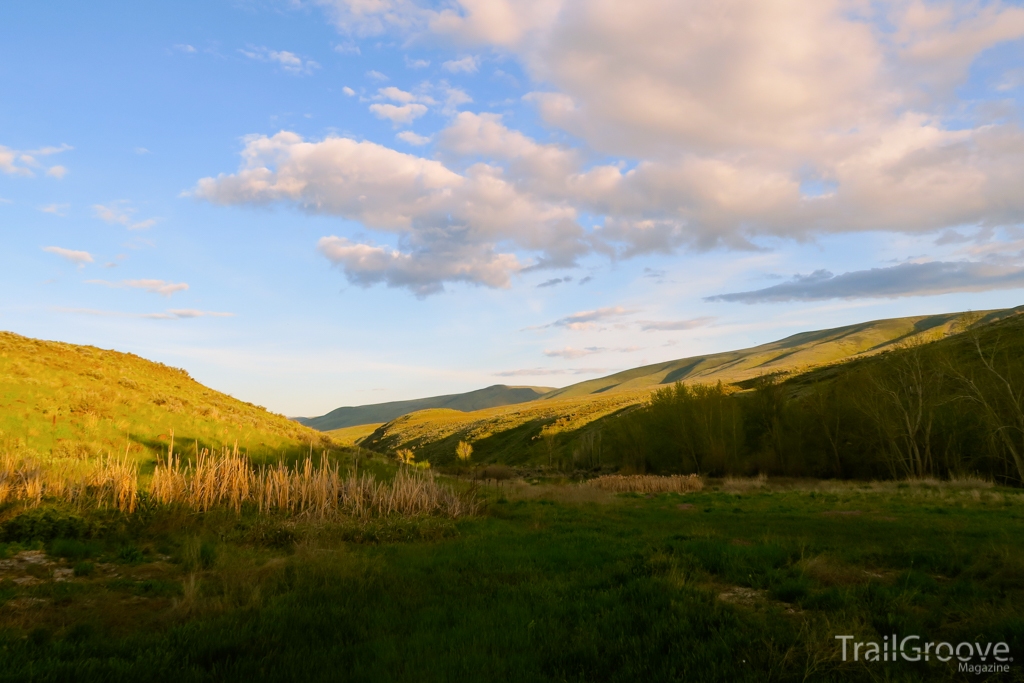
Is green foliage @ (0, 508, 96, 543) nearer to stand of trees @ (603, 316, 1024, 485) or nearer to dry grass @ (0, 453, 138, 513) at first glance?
dry grass @ (0, 453, 138, 513)

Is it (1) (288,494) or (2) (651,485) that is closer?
(1) (288,494)

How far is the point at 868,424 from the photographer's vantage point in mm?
42812

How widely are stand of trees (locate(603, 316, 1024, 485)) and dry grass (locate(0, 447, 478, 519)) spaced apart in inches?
1292

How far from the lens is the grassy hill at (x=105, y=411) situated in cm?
1844

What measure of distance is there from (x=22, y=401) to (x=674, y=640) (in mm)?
23489

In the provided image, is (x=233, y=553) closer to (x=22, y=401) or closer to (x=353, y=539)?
(x=353, y=539)

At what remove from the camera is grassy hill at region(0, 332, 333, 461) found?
60.5ft

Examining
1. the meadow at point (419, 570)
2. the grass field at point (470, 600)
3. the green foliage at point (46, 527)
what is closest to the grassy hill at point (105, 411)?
the meadow at point (419, 570)

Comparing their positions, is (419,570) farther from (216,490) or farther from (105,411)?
(105,411)

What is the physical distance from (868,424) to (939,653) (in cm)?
4471

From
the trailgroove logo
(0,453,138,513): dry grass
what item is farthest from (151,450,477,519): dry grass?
the trailgroove logo

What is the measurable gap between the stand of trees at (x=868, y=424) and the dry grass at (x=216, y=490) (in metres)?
32.8

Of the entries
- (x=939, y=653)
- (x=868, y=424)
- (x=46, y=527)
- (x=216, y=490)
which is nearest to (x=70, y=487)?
(x=46, y=527)

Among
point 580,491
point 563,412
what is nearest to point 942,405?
point 580,491
